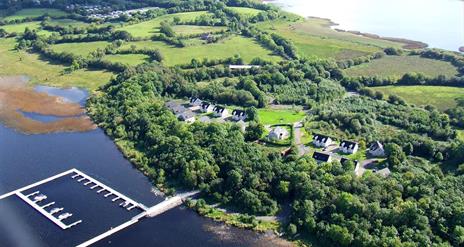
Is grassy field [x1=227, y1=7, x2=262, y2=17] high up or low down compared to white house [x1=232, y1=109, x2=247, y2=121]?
up

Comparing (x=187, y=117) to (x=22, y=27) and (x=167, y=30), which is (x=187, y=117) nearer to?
(x=167, y=30)

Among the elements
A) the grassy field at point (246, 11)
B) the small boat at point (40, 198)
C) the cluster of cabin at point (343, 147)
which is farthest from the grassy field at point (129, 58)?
the small boat at point (40, 198)

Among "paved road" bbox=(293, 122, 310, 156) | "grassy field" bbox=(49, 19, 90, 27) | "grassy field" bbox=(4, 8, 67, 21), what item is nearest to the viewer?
"paved road" bbox=(293, 122, 310, 156)

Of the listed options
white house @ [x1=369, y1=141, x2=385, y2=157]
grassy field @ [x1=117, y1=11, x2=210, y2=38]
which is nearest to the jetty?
white house @ [x1=369, y1=141, x2=385, y2=157]

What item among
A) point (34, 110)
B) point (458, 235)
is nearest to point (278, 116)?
point (458, 235)

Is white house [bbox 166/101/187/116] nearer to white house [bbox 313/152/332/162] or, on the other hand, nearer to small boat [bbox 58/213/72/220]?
white house [bbox 313/152/332/162]

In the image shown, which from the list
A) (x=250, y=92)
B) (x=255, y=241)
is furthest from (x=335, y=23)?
(x=255, y=241)

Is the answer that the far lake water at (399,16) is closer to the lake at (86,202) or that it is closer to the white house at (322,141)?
the white house at (322,141)
